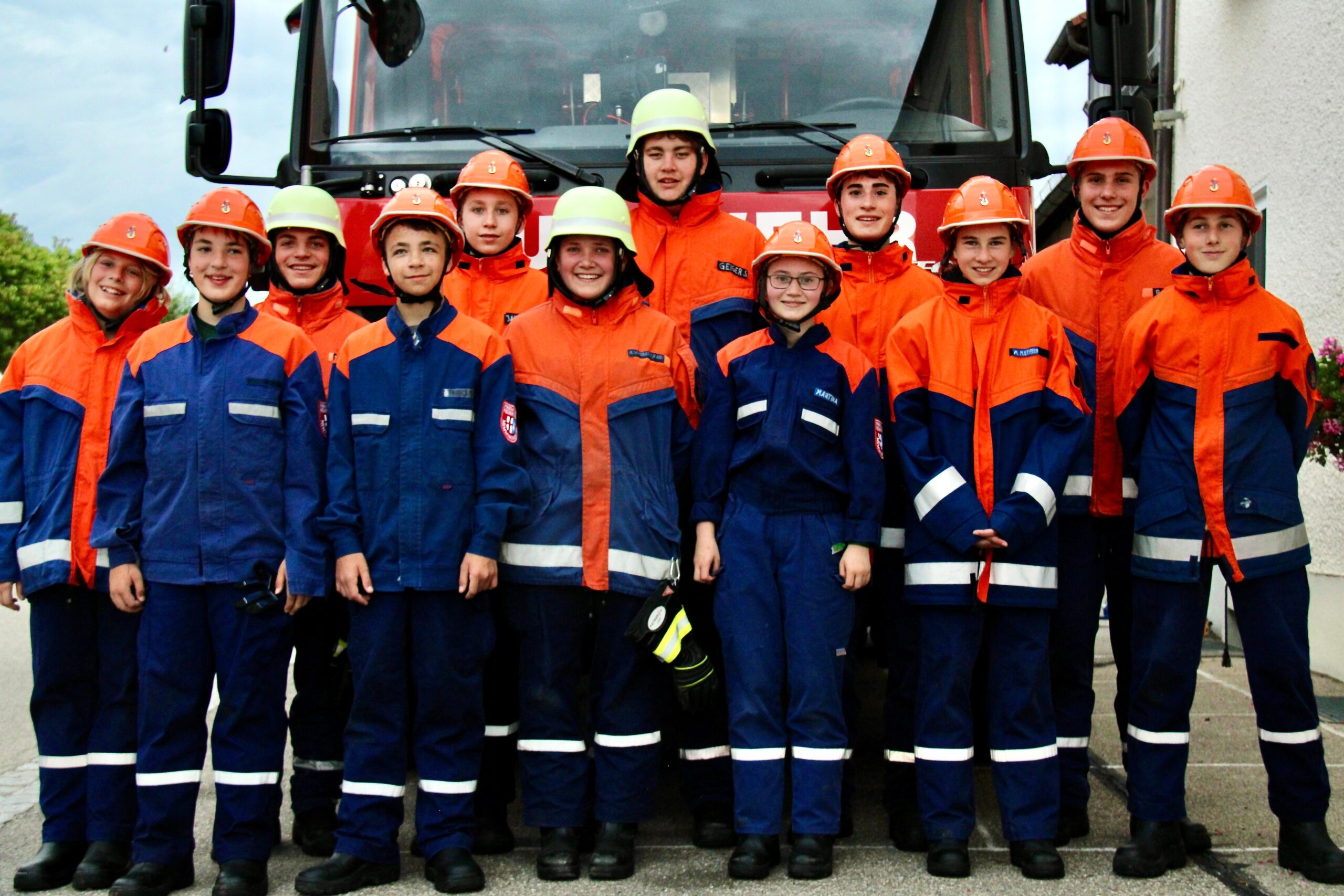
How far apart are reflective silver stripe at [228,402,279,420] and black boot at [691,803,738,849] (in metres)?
1.79

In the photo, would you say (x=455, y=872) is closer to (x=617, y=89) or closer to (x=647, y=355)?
(x=647, y=355)

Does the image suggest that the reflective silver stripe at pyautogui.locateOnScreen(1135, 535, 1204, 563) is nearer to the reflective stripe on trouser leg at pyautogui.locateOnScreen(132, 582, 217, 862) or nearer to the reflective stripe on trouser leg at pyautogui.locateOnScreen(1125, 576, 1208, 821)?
the reflective stripe on trouser leg at pyautogui.locateOnScreen(1125, 576, 1208, 821)

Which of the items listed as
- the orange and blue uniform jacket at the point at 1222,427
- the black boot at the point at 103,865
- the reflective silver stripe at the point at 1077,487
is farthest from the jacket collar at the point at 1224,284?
the black boot at the point at 103,865

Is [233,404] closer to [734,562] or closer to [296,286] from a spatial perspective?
[296,286]

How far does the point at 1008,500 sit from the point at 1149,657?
2.12 feet

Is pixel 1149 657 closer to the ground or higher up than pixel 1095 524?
closer to the ground

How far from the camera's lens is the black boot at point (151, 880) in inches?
148

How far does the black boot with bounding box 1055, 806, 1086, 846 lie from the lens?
4191mm

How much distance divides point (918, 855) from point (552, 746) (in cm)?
117

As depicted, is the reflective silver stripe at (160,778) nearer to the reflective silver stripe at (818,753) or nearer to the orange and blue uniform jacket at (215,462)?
the orange and blue uniform jacket at (215,462)

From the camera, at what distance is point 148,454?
12.9 ft

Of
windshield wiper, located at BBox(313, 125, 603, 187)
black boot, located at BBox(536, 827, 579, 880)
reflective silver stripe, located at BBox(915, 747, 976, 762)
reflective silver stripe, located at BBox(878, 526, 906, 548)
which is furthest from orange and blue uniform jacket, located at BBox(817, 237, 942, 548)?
black boot, located at BBox(536, 827, 579, 880)

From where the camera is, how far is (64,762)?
4.07m

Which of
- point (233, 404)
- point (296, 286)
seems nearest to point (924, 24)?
point (296, 286)
